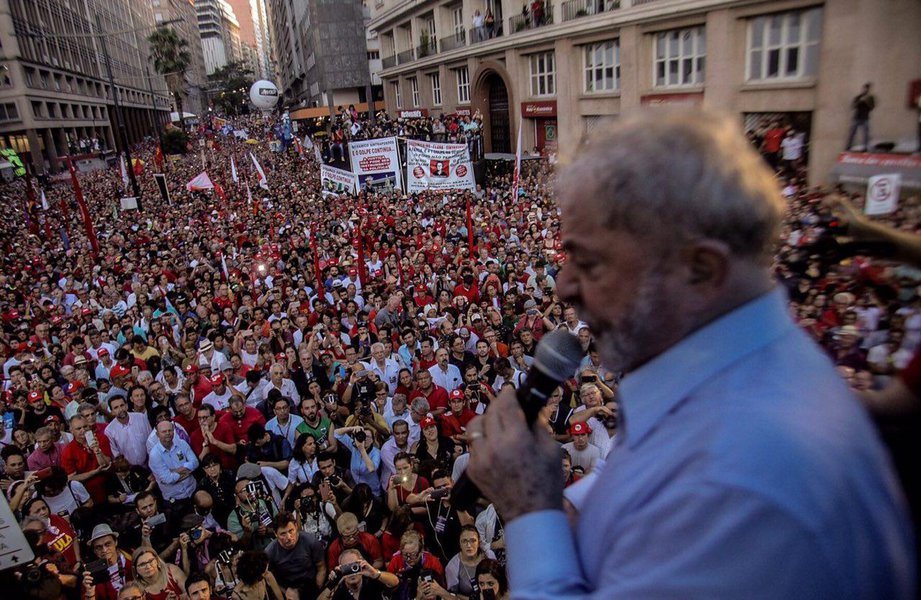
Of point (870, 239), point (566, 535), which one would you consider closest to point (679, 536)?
point (566, 535)

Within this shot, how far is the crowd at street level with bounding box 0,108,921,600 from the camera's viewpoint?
16.0ft

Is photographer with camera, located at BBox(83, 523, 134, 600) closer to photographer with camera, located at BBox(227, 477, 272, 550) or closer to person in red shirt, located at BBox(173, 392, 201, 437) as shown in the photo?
photographer with camera, located at BBox(227, 477, 272, 550)

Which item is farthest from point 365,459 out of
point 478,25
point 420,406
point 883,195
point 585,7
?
point 478,25

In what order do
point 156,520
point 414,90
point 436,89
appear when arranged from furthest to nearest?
point 414,90 < point 436,89 < point 156,520

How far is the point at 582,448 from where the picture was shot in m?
5.79

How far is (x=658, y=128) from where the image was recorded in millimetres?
963

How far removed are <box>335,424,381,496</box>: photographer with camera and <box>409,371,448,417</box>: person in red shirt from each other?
3.19 feet

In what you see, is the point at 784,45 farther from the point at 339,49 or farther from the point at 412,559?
the point at 339,49

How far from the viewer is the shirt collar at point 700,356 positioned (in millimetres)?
913

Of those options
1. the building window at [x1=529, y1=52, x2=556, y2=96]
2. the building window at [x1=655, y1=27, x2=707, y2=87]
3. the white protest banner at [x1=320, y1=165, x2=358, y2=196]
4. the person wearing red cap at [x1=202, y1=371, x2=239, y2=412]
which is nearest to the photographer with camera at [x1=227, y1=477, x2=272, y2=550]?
the person wearing red cap at [x1=202, y1=371, x2=239, y2=412]

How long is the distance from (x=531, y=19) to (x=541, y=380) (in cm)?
2793

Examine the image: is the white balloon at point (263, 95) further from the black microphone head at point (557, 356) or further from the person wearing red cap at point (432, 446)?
the black microphone head at point (557, 356)

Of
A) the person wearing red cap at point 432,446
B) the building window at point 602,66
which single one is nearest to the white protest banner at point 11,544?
the person wearing red cap at point 432,446

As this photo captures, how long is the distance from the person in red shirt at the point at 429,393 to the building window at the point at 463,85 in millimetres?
29395
